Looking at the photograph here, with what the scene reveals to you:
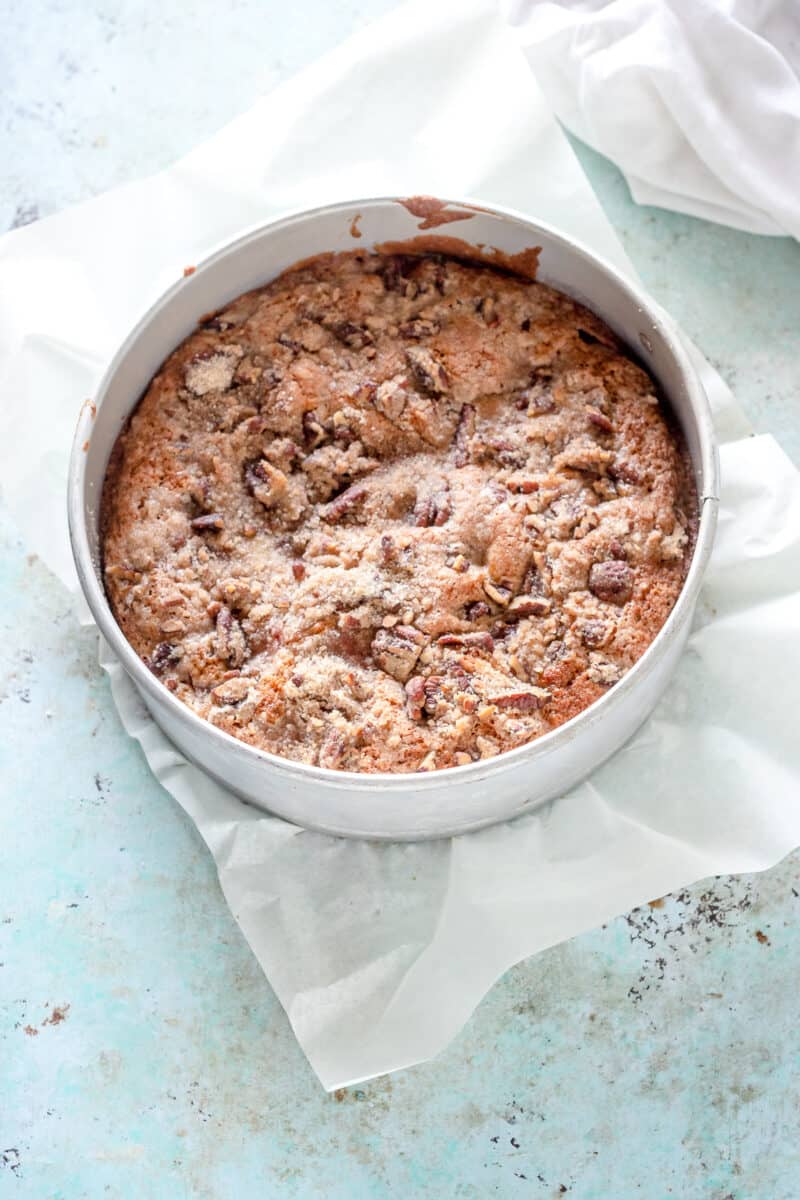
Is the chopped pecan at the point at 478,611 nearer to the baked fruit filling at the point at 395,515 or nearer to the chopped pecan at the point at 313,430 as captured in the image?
the baked fruit filling at the point at 395,515

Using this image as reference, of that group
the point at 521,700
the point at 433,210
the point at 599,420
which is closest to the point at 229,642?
the point at 521,700

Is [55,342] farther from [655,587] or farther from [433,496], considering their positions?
[655,587]

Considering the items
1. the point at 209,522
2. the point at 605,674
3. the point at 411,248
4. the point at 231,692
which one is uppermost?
the point at 411,248

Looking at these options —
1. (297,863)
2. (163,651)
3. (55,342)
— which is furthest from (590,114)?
(297,863)

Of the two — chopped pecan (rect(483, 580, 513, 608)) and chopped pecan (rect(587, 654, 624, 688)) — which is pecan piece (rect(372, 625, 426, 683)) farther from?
chopped pecan (rect(587, 654, 624, 688))

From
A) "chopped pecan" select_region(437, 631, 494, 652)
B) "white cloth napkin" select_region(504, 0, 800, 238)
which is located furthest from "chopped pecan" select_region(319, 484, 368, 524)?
"white cloth napkin" select_region(504, 0, 800, 238)

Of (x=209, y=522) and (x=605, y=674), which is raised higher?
(x=209, y=522)

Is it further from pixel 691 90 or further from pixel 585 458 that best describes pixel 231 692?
pixel 691 90
